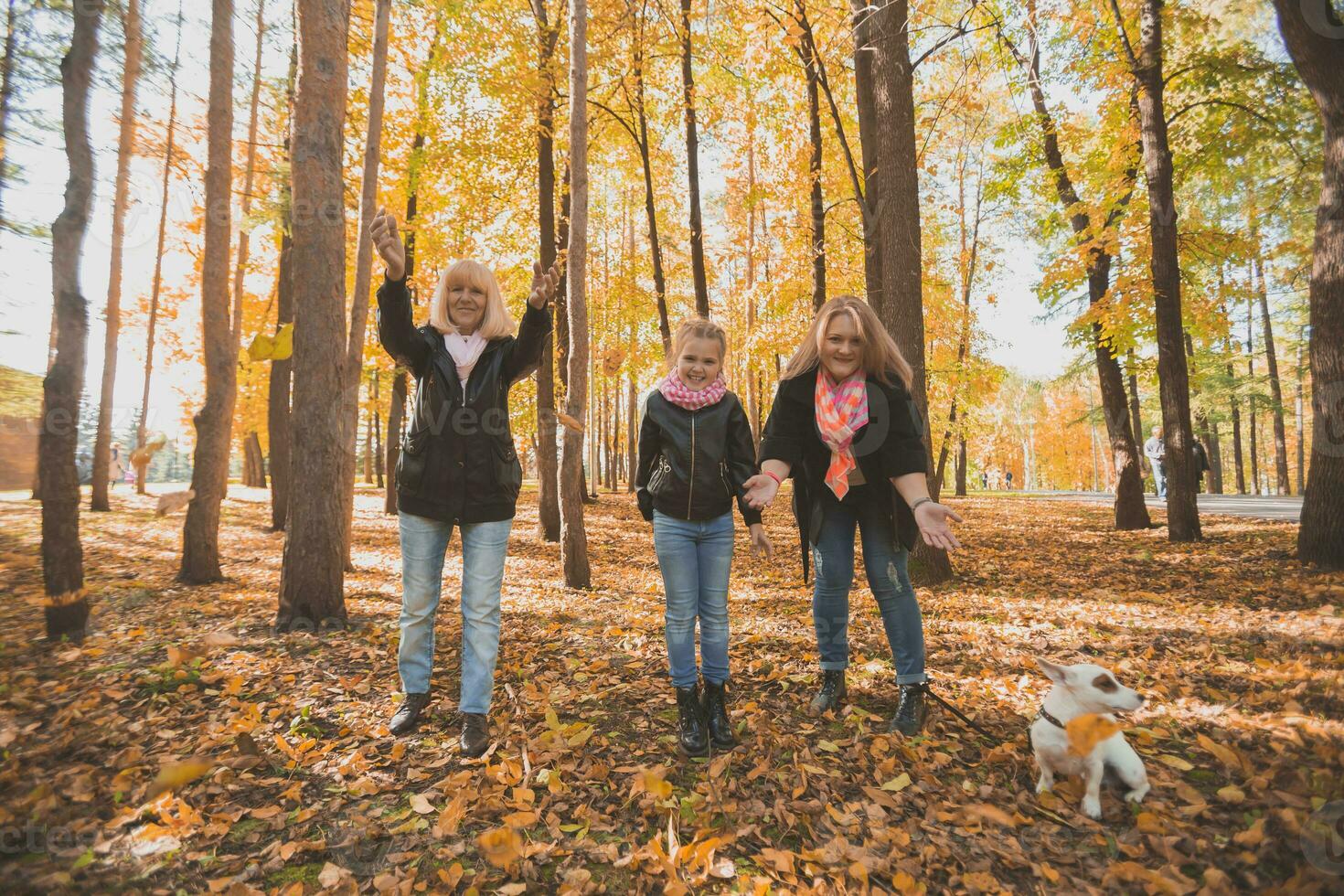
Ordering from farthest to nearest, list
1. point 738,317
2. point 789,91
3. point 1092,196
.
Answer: point 738,317
point 789,91
point 1092,196

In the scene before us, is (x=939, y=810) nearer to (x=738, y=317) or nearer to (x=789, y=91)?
(x=789, y=91)

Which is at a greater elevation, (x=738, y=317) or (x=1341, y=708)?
(x=738, y=317)

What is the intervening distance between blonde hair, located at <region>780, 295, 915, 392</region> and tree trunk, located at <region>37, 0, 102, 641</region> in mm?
3121

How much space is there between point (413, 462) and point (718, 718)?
1.96 m

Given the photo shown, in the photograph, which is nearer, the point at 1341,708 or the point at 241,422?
the point at 1341,708

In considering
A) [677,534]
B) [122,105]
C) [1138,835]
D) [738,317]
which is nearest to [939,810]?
[1138,835]

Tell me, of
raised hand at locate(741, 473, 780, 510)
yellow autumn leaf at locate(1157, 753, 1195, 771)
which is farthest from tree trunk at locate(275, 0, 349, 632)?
yellow autumn leaf at locate(1157, 753, 1195, 771)

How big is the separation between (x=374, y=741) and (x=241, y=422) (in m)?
24.4

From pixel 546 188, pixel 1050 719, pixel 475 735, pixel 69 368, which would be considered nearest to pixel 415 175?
pixel 546 188

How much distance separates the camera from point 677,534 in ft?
9.64

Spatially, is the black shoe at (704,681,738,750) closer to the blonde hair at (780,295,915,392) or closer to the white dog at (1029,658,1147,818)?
the white dog at (1029,658,1147,818)

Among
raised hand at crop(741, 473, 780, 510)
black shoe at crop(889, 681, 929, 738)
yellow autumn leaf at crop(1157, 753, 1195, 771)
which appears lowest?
yellow autumn leaf at crop(1157, 753, 1195, 771)

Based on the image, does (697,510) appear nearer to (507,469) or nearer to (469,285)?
(507,469)

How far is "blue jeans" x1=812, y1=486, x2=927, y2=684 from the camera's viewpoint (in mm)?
3053
